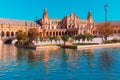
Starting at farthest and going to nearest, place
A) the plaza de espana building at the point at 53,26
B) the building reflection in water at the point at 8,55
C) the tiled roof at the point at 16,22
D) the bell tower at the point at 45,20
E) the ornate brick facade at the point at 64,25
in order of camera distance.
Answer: the bell tower at the point at 45,20, the ornate brick facade at the point at 64,25, the tiled roof at the point at 16,22, the plaza de espana building at the point at 53,26, the building reflection in water at the point at 8,55

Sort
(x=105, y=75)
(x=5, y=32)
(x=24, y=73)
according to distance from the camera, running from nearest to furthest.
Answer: (x=105, y=75), (x=24, y=73), (x=5, y=32)

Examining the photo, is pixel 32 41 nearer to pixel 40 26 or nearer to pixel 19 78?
pixel 19 78

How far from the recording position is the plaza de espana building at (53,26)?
5924 inches

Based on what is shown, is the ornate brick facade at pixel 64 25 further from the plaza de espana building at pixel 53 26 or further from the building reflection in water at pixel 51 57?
the building reflection in water at pixel 51 57

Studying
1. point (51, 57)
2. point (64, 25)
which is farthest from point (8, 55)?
point (64, 25)

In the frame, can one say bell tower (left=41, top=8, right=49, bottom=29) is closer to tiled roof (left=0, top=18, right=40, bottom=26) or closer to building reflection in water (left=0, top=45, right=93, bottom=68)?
tiled roof (left=0, top=18, right=40, bottom=26)

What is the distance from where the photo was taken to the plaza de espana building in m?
150

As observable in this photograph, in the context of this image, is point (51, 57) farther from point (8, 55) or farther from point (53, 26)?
point (53, 26)

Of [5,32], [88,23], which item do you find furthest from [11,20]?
[88,23]

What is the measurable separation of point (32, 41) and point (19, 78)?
63.4m

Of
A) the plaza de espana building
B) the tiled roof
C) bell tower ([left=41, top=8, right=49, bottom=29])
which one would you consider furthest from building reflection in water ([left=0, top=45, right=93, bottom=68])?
bell tower ([left=41, top=8, right=49, bottom=29])

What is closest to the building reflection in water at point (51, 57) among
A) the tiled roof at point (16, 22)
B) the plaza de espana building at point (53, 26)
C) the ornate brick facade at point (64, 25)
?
the plaza de espana building at point (53, 26)

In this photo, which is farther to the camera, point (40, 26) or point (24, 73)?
point (40, 26)

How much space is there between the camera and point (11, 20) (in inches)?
6275
